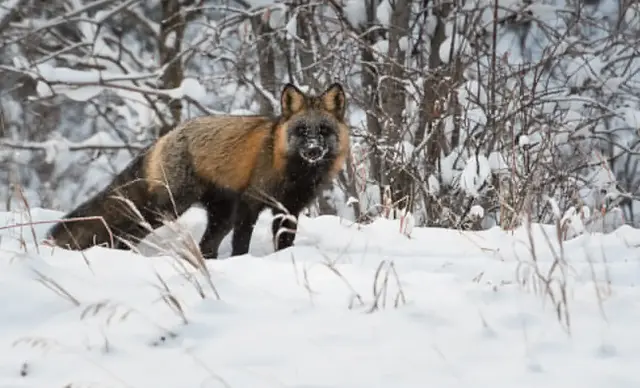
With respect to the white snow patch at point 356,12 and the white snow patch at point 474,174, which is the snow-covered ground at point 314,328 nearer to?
the white snow patch at point 474,174

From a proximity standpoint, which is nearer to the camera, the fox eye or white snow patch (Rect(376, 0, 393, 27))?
the fox eye

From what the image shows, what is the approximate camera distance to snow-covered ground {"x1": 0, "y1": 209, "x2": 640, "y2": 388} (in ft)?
8.01

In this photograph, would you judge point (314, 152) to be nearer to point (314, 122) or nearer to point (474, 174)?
point (314, 122)

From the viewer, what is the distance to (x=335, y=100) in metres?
7.25

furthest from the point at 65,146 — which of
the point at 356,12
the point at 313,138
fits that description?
the point at 313,138

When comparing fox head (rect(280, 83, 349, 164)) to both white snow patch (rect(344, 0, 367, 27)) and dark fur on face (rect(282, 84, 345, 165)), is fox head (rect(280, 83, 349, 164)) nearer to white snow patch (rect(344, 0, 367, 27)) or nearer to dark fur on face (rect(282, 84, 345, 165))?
dark fur on face (rect(282, 84, 345, 165))

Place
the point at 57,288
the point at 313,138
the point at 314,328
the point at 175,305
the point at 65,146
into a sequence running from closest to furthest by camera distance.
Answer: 1. the point at 314,328
2. the point at 175,305
3. the point at 57,288
4. the point at 313,138
5. the point at 65,146

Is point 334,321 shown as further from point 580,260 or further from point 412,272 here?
point 580,260

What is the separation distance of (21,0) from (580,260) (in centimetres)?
1096

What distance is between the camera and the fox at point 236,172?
7012 millimetres

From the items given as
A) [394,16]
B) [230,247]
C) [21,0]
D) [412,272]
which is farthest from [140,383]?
[21,0]

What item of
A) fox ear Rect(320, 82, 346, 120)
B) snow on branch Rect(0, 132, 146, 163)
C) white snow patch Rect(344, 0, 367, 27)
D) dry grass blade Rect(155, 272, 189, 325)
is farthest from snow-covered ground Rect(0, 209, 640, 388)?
snow on branch Rect(0, 132, 146, 163)

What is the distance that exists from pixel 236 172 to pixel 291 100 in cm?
76

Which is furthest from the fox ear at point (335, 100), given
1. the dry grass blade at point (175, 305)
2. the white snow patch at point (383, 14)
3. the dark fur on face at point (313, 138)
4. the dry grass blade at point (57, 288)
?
the dry grass blade at point (175, 305)
